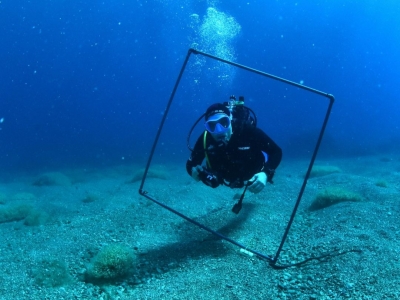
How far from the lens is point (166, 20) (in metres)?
95.6

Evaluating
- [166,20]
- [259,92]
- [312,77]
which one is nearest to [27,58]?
[166,20]

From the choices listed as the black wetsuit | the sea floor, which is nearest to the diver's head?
the black wetsuit

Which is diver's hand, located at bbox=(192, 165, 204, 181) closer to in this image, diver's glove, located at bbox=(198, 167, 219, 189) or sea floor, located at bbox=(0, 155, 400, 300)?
Result: diver's glove, located at bbox=(198, 167, 219, 189)

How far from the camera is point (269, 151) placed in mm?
5848

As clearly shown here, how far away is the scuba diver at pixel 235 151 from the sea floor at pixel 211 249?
121 centimetres

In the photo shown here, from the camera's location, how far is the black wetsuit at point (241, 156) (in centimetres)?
550

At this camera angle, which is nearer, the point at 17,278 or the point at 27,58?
the point at 17,278

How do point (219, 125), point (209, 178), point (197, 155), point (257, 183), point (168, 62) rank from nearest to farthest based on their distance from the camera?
1. point (257, 183)
2. point (219, 125)
3. point (209, 178)
4. point (197, 155)
5. point (168, 62)

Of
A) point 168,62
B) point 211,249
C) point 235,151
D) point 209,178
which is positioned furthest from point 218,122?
point 168,62

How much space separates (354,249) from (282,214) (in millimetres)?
2448

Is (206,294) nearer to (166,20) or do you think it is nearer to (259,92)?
(166,20)

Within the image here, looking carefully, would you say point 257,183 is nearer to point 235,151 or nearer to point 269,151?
point 235,151

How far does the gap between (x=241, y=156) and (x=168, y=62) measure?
5463 inches

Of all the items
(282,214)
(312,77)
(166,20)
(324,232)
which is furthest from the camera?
(312,77)
